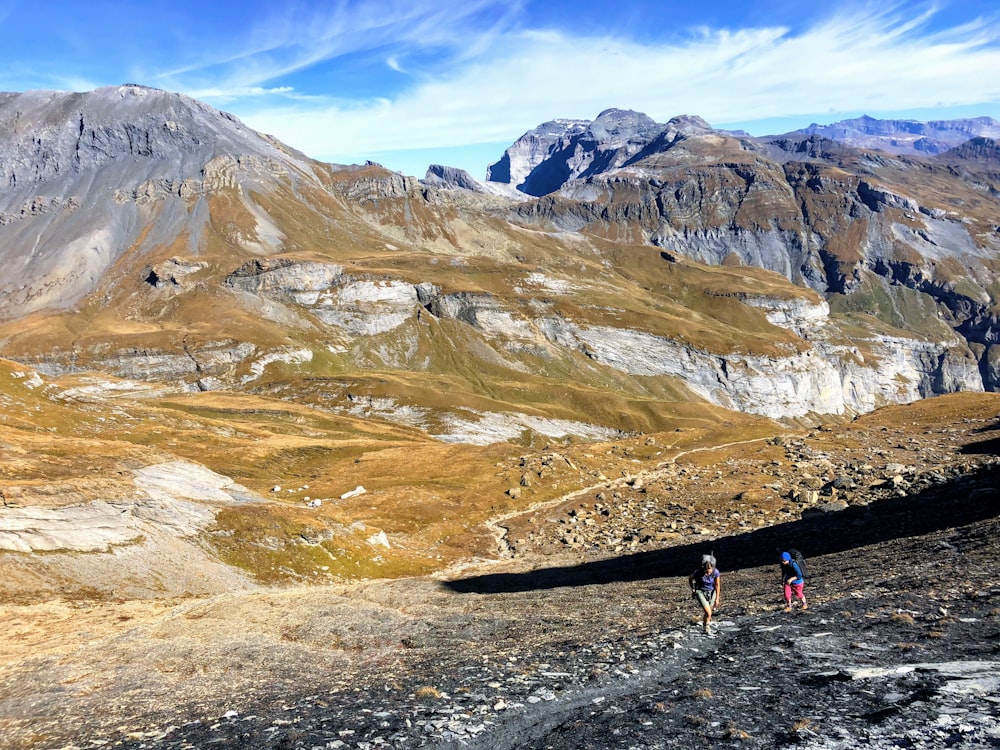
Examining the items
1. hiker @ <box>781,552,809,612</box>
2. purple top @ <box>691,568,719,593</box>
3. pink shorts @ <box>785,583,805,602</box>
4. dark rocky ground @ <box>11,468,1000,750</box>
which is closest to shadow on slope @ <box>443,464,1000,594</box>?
dark rocky ground @ <box>11,468,1000,750</box>

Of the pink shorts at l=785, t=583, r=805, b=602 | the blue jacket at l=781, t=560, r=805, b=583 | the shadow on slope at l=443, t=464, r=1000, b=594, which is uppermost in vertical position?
the blue jacket at l=781, t=560, r=805, b=583

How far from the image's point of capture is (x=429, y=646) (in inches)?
1016

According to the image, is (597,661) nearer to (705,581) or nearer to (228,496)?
(705,581)

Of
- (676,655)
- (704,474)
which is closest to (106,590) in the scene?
(676,655)

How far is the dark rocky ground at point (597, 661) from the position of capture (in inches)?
542

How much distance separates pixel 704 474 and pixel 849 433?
25.7 meters

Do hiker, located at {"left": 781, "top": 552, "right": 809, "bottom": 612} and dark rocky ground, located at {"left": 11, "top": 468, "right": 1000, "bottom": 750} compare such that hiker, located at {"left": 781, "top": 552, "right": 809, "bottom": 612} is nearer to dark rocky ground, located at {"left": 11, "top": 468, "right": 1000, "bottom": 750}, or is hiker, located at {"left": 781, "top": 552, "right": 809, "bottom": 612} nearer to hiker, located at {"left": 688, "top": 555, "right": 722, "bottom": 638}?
dark rocky ground, located at {"left": 11, "top": 468, "right": 1000, "bottom": 750}

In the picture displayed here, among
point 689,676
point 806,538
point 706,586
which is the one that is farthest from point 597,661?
point 806,538

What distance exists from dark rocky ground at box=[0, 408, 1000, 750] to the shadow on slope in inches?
10.2

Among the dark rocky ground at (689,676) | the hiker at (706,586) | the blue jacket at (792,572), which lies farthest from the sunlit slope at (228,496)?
the blue jacket at (792,572)

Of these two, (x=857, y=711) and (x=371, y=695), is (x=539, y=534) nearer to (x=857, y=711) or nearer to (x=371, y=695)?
(x=371, y=695)

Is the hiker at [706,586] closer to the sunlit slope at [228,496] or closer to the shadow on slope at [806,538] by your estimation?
the shadow on slope at [806,538]

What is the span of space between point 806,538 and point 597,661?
80.3ft

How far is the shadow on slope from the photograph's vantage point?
33875 millimetres
